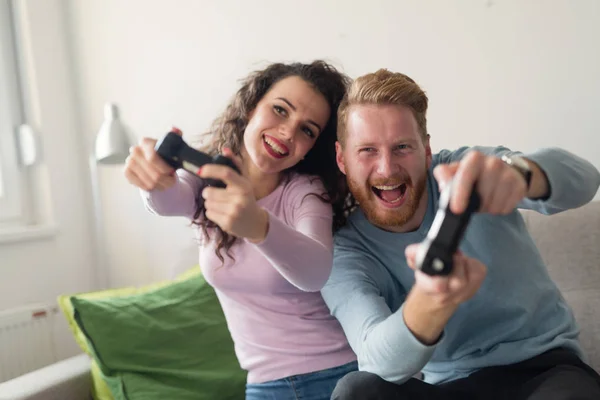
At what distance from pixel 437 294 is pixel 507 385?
1.20 ft

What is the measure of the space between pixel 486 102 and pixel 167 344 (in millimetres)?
1089

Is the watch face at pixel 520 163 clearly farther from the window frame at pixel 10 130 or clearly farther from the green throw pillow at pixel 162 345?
the window frame at pixel 10 130

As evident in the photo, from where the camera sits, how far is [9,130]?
214 cm

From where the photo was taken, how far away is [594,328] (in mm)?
1232

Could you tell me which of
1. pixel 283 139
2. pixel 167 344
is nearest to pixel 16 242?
pixel 167 344

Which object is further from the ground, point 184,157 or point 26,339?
point 184,157

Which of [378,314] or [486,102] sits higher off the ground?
[486,102]

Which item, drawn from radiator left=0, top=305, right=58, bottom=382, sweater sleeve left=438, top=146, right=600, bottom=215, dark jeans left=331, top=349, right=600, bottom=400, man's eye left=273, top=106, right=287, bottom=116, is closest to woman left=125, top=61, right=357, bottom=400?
man's eye left=273, top=106, right=287, bottom=116

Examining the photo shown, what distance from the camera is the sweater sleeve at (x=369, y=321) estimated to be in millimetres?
778

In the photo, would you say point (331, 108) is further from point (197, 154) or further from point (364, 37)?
point (364, 37)

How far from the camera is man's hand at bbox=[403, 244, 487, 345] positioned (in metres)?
0.66

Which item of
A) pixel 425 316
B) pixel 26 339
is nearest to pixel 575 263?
pixel 425 316

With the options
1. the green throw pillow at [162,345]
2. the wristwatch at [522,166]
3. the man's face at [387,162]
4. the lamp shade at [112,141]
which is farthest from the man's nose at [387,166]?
the lamp shade at [112,141]

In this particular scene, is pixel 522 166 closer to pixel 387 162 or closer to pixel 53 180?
pixel 387 162
